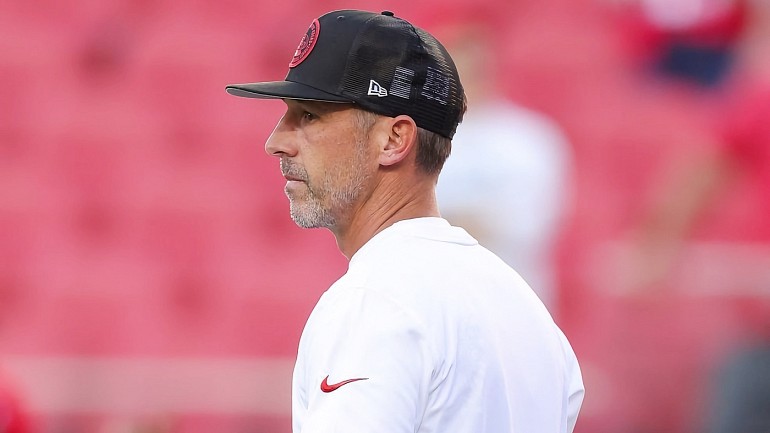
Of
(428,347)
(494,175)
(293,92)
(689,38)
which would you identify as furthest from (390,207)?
(689,38)

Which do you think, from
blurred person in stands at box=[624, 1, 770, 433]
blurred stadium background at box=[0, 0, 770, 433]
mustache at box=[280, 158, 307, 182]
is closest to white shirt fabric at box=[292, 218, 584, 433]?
mustache at box=[280, 158, 307, 182]

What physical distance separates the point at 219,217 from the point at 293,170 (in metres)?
3.00

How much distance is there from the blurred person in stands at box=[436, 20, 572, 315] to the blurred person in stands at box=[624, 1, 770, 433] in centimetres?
48

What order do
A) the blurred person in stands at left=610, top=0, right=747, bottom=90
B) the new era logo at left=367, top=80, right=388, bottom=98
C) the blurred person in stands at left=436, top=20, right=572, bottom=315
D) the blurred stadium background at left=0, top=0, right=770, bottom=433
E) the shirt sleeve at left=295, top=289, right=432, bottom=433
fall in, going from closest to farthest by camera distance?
the shirt sleeve at left=295, top=289, right=432, bottom=433, the new era logo at left=367, top=80, right=388, bottom=98, the blurred person in stands at left=436, top=20, right=572, bottom=315, the blurred stadium background at left=0, top=0, right=770, bottom=433, the blurred person in stands at left=610, top=0, right=747, bottom=90

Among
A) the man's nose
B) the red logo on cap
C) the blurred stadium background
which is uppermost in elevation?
the red logo on cap

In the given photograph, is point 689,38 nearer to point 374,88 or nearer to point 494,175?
point 494,175

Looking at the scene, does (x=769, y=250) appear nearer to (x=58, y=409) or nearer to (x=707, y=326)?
(x=707, y=326)

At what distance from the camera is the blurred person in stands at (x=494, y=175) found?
348 cm

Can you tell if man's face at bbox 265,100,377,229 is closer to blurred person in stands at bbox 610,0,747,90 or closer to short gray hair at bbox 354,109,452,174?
short gray hair at bbox 354,109,452,174

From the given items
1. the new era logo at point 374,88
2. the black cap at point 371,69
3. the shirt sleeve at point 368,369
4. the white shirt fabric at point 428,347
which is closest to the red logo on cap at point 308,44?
the black cap at point 371,69

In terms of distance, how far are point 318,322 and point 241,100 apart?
11.1 ft

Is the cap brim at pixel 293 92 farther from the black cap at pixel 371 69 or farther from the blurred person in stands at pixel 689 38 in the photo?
the blurred person in stands at pixel 689 38

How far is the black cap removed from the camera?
1.50m

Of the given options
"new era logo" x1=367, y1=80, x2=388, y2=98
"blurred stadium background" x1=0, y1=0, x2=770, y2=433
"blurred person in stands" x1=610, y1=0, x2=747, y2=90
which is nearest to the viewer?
"new era logo" x1=367, y1=80, x2=388, y2=98
